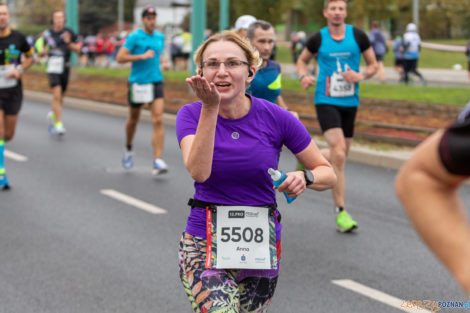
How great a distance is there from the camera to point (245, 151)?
371 cm

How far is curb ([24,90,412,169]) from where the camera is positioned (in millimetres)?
12766

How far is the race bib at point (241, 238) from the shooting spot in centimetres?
374

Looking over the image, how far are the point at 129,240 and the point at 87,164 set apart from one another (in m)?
5.03

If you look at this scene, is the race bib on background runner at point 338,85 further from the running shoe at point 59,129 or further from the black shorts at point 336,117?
the running shoe at point 59,129

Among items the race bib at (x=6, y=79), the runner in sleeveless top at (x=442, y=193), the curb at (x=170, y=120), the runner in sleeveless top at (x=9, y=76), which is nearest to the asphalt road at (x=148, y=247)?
the curb at (x=170, y=120)

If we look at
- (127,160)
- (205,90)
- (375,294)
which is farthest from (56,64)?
(205,90)

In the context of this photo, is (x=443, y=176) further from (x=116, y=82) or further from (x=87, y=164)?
(x=116, y=82)

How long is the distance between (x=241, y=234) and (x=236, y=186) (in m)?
0.21

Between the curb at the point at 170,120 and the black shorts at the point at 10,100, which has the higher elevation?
the black shorts at the point at 10,100

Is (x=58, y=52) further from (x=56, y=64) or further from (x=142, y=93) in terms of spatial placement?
(x=142, y=93)

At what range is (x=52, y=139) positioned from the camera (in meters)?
15.7

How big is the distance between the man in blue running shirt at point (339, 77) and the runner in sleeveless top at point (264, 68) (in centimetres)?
91

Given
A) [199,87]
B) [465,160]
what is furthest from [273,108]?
[465,160]

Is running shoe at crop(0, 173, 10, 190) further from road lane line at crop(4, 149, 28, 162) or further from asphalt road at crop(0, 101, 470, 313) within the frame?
road lane line at crop(4, 149, 28, 162)
